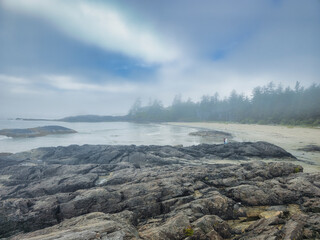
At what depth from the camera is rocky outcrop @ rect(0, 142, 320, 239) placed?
5.87m

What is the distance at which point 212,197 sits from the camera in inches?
327

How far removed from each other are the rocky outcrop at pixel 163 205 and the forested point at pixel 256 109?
61.4m

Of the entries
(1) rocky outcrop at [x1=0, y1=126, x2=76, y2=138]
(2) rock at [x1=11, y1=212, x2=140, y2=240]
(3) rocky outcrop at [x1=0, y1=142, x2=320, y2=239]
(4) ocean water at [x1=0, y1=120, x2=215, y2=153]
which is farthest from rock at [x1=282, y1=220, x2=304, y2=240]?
(1) rocky outcrop at [x1=0, y1=126, x2=76, y2=138]

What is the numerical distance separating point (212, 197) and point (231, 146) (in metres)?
17.0

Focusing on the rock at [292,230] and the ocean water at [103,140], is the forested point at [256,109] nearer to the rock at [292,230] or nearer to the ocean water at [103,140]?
the ocean water at [103,140]

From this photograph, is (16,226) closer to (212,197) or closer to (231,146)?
(212,197)

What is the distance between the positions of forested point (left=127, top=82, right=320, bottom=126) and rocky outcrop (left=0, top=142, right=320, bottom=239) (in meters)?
61.4

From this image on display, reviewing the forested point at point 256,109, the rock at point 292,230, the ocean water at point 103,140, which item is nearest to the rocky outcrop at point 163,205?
the rock at point 292,230

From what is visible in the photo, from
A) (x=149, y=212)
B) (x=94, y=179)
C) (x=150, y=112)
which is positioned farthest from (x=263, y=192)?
(x=150, y=112)

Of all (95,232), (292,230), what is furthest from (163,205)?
(292,230)

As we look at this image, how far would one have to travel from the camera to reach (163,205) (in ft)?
26.7

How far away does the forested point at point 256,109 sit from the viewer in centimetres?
6944

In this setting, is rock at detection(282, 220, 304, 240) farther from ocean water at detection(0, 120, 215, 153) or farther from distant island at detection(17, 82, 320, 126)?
distant island at detection(17, 82, 320, 126)

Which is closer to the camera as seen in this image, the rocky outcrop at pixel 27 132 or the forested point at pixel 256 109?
the rocky outcrop at pixel 27 132
